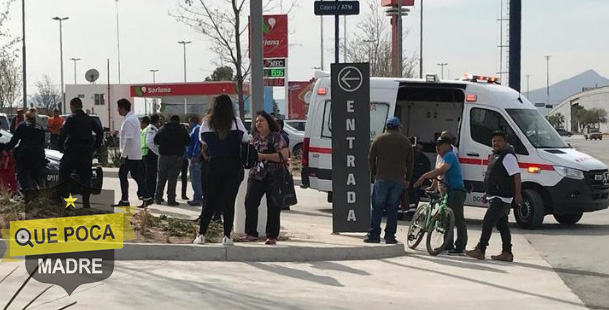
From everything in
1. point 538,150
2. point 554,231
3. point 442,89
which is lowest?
point 554,231

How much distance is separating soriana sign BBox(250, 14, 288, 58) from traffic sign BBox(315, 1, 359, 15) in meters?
14.3

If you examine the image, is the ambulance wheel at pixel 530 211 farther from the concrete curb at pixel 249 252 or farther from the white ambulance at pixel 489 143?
the concrete curb at pixel 249 252

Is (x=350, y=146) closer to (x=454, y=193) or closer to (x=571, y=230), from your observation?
(x=454, y=193)

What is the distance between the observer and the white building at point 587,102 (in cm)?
15850

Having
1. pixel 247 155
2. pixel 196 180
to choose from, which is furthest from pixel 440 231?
pixel 196 180

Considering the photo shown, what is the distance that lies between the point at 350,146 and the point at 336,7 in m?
4.18

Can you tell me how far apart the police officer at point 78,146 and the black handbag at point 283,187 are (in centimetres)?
311

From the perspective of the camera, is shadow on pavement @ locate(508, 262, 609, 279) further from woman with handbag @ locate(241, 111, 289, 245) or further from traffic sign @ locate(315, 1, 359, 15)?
traffic sign @ locate(315, 1, 359, 15)

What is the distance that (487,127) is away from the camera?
16281mm

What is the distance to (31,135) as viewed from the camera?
1471 centimetres

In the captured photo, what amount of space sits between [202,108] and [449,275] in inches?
2437

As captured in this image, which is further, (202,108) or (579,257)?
(202,108)

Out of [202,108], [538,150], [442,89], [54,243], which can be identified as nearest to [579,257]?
[538,150]

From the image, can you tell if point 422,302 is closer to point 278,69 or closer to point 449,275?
point 449,275
